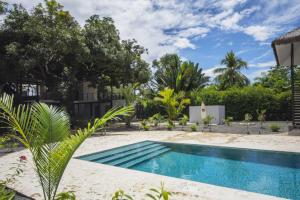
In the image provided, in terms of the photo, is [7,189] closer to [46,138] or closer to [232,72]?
[46,138]

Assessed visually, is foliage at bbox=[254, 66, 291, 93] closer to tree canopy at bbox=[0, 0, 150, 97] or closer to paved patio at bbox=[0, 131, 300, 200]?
tree canopy at bbox=[0, 0, 150, 97]

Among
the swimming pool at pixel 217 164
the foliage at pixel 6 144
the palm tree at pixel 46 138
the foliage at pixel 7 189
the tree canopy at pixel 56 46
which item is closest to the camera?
the palm tree at pixel 46 138

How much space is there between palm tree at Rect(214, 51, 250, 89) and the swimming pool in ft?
81.8

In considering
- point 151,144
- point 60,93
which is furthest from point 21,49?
point 151,144

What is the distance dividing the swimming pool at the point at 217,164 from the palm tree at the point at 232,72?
2493 centimetres

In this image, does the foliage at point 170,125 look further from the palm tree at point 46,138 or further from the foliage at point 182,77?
the palm tree at point 46,138

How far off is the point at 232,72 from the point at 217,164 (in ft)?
88.3

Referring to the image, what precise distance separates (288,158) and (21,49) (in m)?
14.3

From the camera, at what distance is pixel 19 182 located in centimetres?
523

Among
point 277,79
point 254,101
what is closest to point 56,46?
point 254,101

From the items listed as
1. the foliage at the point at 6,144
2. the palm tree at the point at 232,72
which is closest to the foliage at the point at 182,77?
the palm tree at the point at 232,72

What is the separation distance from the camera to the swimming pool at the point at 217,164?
5926 mm

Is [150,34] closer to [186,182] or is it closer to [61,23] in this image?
[61,23]

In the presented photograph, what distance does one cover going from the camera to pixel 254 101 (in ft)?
67.2
